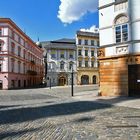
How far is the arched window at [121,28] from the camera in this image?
753 inches

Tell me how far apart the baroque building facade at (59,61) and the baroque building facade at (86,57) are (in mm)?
1421

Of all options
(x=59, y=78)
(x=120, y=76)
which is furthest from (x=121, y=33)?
(x=59, y=78)

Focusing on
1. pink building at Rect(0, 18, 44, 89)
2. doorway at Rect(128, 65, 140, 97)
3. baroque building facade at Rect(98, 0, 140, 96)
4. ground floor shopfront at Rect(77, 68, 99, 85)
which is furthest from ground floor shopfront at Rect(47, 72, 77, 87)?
doorway at Rect(128, 65, 140, 97)

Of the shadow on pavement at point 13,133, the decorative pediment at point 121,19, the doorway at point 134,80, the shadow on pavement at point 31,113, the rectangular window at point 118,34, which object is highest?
the decorative pediment at point 121,19

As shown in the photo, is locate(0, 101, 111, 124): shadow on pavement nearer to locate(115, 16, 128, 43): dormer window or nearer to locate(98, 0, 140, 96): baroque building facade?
locate(98, 0, 140, 96): baroque building facade

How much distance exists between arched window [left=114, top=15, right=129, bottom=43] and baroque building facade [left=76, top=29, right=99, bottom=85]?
42649mm

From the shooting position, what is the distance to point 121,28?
19.4m

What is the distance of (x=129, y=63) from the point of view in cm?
1850

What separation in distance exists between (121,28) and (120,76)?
3.75m

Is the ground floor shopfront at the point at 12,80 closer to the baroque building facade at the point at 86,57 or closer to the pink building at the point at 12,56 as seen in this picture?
the pink building at the point at 12,56

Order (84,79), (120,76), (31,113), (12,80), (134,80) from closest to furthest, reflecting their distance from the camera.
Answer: (31,113) → (134,80) → (120,76) → (12,80) → (84,79)

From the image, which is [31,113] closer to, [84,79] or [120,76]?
[120,76]

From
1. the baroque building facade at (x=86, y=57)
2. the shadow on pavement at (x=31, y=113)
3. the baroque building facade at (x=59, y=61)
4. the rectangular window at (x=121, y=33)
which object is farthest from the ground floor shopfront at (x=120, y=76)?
the baroque building facade at (x=86, y=57)

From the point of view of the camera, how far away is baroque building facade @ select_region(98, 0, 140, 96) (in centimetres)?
1842
